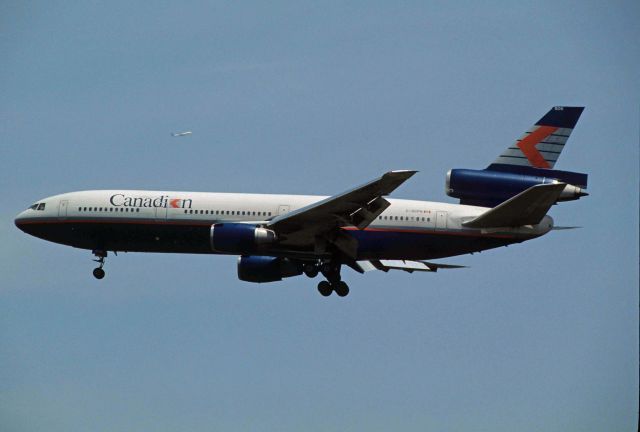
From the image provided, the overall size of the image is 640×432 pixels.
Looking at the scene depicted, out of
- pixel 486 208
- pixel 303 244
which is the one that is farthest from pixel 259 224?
pixel 486 208

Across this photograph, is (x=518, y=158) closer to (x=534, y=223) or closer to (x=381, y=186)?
(x=534, y=223)

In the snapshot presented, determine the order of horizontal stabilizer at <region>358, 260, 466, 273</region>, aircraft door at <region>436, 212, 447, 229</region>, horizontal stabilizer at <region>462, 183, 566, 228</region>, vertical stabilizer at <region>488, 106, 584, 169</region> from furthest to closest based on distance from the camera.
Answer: horizontal stabilizer at <region>358, 260, 466, 273</region>, vertical stabilizer at <region>488, 106, 584, 169</region>, aircraft door at <region>436, 212, 447, 229</region>, horizontal stabilizer at <region>462, 183, 566, 228</region>

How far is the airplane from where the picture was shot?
5072cm

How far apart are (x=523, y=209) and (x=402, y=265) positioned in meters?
10.1

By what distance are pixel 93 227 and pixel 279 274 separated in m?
9.49

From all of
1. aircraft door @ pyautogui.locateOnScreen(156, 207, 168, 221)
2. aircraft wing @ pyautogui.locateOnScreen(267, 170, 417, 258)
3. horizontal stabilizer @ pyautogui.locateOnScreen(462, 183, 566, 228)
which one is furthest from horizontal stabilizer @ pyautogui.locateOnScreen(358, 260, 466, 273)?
aircraft door @ pyautogui.locateOnScreen(156, 207, 168, 221)

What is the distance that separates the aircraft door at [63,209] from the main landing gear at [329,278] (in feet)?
41.2

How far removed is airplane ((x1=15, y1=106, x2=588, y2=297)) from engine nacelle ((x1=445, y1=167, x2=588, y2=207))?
0.05 meters

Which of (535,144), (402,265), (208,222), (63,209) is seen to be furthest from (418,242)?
(63,209)

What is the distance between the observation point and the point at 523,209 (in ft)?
163

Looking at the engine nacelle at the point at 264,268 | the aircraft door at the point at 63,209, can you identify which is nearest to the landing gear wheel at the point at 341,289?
the engine nacelle at the point at 264,268

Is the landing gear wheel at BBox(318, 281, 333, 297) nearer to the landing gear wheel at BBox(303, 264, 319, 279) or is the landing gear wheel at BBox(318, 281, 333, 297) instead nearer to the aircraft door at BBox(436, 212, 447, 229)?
the landing gear wheel at BBox(303, 264, 319, 279)

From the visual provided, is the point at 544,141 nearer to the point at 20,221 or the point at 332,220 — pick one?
the point at 332,220

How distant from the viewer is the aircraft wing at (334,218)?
158 feet
